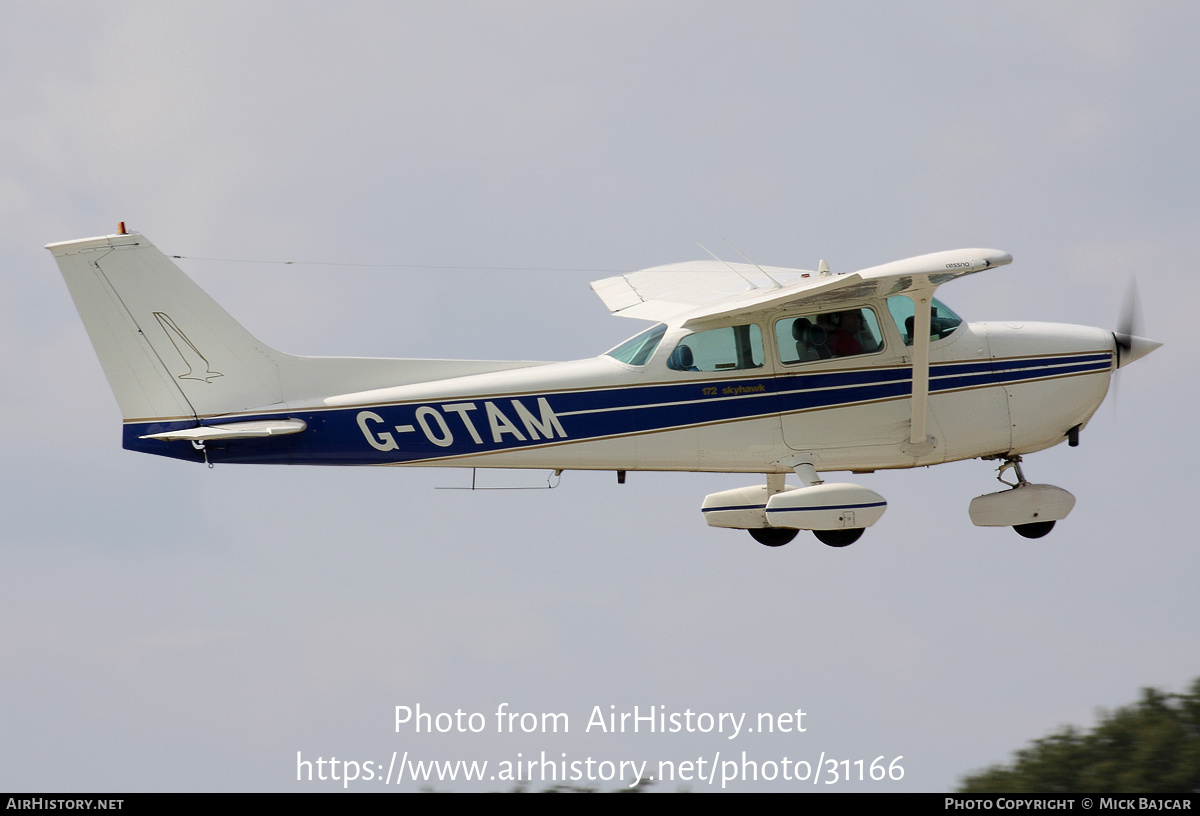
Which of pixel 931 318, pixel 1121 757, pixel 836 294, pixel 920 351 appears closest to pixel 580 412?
pixel 836 294

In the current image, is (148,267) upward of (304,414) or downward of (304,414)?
upward

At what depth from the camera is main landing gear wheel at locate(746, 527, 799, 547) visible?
536 inches

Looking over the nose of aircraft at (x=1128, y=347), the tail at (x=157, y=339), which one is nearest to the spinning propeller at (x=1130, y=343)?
the nose of aircraft at (x=1128, y=347)

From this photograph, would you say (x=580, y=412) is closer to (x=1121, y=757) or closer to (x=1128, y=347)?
(x=1128, y=347)

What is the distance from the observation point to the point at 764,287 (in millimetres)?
13031

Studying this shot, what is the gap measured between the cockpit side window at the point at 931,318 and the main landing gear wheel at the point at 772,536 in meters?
2.44

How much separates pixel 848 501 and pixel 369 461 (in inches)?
165

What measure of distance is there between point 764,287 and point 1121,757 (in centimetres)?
724

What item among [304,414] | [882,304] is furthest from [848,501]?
[304,414]

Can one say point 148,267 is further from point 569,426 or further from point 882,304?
point 882,304

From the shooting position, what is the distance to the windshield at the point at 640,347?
1235cm

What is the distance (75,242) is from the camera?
12.0 metres

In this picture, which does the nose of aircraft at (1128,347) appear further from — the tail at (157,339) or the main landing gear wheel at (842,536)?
the tail at (157,339)
